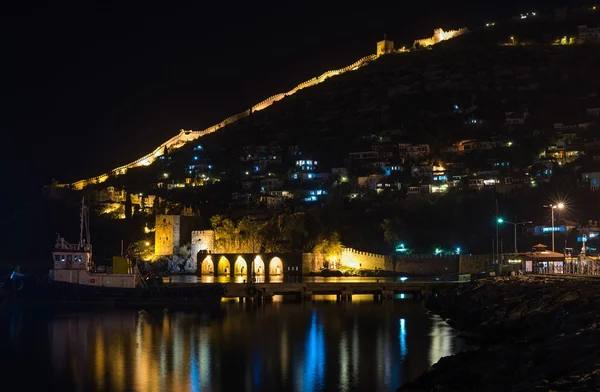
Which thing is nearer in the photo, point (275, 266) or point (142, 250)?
point (275, 266)

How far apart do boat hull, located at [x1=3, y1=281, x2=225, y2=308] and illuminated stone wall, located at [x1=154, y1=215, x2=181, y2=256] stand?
122 feet

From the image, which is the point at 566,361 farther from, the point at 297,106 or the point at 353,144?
the point at 297,106

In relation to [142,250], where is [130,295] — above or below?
below

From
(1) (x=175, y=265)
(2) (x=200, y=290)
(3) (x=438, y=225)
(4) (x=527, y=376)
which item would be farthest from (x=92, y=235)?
(4) (x=527, y=376)

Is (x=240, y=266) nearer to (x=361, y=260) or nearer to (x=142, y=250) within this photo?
(x=361, y=260)

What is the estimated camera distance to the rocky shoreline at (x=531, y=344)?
1531 centimetres

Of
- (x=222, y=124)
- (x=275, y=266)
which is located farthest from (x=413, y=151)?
(x=222, y=124)

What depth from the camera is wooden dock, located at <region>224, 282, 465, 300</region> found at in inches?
2032

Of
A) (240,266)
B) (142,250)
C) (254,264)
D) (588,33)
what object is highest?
(588,33)

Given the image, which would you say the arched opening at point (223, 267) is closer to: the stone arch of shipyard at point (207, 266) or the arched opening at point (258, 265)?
the stone arch of shipyard at point (207, 266)

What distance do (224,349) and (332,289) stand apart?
65.1ft

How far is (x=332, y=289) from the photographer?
51750 mm

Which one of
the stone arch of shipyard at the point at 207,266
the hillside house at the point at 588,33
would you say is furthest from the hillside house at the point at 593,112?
the stone arch of shipyard at the point at 207,266

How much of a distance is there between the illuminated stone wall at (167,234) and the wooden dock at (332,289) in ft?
118
